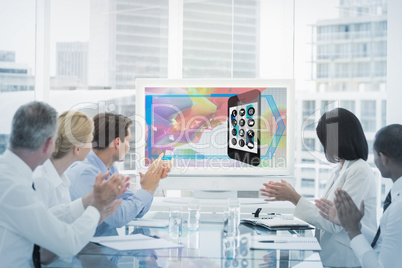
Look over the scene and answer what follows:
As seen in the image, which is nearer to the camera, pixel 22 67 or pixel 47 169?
pixel 47 169

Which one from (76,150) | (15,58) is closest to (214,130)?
(76,150)

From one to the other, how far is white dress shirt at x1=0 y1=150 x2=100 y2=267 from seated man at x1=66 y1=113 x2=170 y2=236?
72 cm

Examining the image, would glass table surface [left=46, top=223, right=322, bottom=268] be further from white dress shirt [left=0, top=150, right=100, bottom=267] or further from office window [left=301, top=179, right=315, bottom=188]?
office window [left=301, top=179, right=315, bottom=188]

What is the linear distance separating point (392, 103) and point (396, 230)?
2.37 meters

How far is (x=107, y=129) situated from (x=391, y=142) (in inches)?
53.4

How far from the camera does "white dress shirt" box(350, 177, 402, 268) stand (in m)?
1.72

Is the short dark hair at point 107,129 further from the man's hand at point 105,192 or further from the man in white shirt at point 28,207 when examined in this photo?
the man in white shirt at point 28,207

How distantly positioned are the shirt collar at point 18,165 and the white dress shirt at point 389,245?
1258 millimetres

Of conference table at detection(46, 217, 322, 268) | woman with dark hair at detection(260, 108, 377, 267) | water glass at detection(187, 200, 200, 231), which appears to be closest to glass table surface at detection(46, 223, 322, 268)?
conference table at detection(46, 217, 322, 268)

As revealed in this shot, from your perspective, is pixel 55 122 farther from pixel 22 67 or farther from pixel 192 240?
pixel 22 67

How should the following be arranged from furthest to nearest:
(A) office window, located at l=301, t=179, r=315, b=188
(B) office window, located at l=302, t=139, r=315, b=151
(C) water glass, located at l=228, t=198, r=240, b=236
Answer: (A) office window, located at l=301, t=179, r=315, b=188 → (B) office window, located at l=302, t=139, r=315, b=151 → (C) water glass, located at l=228, t=198, r=240, b=236

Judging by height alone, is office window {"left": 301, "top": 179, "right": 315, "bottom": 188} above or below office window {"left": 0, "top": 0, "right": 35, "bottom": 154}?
below

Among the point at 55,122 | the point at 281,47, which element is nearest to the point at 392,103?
the point at 281,47

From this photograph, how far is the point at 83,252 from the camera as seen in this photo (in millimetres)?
1730
